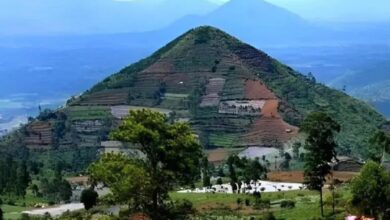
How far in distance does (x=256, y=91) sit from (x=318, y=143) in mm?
85730

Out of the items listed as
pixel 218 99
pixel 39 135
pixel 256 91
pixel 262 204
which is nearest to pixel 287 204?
pixel 262 204

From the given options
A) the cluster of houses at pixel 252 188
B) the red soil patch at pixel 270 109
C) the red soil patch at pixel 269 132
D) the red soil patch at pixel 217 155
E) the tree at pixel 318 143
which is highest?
the red soil patch at pixel 270 109

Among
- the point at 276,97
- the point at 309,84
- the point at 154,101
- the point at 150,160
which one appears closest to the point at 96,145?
the point at 154,101

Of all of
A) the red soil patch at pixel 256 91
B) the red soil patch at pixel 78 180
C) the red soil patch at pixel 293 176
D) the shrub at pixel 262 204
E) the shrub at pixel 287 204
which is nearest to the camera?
the shrub at pixel 287 204

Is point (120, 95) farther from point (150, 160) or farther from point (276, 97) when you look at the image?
point (150, 160)

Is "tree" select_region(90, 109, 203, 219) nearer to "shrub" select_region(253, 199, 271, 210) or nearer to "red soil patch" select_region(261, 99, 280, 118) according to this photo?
"shrub" select_region(253, 199, 271, 210)

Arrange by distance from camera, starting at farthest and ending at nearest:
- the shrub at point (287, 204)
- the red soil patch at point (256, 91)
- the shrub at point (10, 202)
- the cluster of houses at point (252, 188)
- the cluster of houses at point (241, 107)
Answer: the red soil patch at point (256, 91) < the cluster of houses at point (241, 107) < the shrub at point (10, 202) < the cluster of houses at point (252, 188) < the shrub at point (287, 204)

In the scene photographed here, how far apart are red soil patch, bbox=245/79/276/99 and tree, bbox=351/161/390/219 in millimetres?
94850

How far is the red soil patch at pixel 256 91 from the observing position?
125 meters

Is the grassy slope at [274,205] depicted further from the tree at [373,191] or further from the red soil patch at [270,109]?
the red soil patch at [270,109]

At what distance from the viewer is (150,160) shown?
67.4 ft

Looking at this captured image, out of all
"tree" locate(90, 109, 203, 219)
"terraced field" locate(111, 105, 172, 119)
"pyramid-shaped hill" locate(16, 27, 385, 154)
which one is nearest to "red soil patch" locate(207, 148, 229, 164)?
"pyramid-shaped hill" locate(16, 27, 385, 154)

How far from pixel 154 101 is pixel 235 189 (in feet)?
198

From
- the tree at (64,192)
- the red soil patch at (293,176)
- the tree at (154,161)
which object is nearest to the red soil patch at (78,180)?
the tree at (64,192)
